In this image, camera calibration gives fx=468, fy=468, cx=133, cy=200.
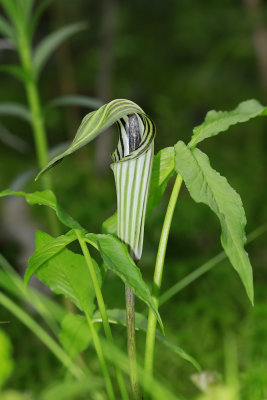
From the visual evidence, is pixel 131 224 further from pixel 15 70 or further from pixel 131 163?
pixel 15 70

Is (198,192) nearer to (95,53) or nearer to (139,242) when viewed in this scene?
(139,242)

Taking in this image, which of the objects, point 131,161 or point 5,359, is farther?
point 131,161

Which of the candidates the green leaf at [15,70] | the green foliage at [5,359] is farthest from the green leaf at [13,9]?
the green foliage at [5,359]

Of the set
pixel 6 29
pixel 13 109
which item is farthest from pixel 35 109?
pixel 6 29

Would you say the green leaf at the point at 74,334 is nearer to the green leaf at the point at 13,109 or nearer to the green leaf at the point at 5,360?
the green leaf at the point at 5,360

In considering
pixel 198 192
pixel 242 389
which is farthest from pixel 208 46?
pixel 198 192

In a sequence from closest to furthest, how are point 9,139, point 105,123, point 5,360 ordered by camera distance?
point 5,360 < point 105,123 < point 9,139
